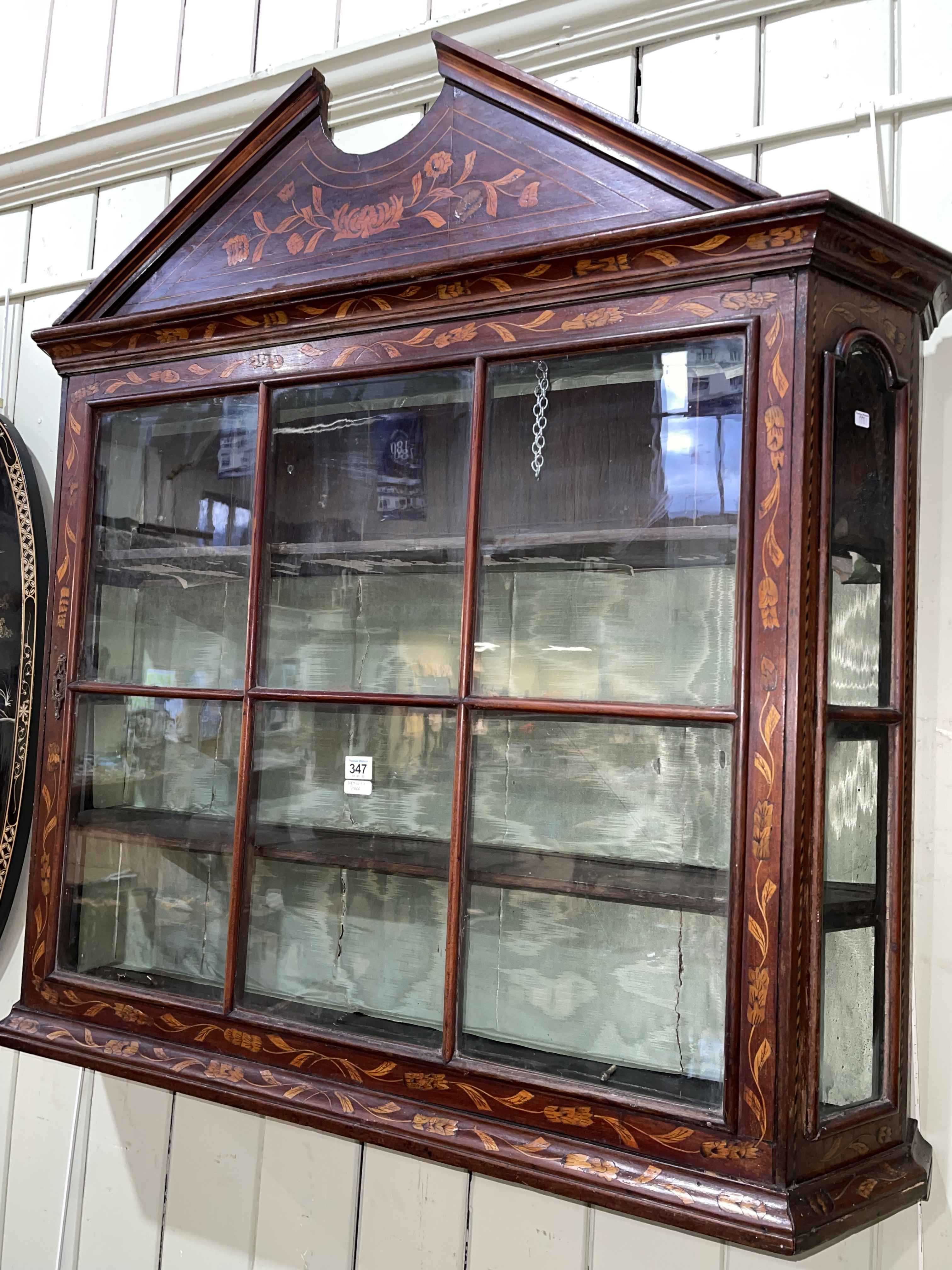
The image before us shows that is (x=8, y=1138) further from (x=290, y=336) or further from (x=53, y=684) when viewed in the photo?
(x=290, y=336)

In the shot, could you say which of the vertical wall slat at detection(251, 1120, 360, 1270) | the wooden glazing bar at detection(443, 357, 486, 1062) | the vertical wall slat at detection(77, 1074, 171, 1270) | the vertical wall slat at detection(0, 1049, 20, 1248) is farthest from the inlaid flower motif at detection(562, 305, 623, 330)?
the vertical wall slat at detection(0, 1049, 20, 1248)

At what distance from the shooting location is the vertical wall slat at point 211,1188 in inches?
60.9

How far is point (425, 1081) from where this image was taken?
1.12 m

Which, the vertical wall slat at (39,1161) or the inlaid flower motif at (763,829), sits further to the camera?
the vertical wall slat at (39,1161)

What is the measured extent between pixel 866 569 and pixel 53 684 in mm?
1014

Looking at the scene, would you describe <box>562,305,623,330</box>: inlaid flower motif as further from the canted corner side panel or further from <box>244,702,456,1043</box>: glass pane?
<box>244,702,456,1043</box>: glass pane

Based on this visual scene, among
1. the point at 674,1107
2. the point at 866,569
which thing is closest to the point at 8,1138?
the point at 674,1107

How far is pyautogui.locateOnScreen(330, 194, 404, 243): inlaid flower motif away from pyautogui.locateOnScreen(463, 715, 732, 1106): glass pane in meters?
0.58

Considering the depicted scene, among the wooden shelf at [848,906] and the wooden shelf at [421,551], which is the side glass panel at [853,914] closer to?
the wooden shelf at [848,906]

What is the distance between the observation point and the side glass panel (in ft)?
3.33

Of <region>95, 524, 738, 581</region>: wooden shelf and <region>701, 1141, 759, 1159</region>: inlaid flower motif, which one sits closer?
<region>701, 1141, 759, 1159</region>: inlaid flower motif

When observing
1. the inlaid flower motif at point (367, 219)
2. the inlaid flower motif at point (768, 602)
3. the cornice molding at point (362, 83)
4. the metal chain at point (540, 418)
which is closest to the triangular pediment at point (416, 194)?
the inlaid flower motif at point (367, 219)

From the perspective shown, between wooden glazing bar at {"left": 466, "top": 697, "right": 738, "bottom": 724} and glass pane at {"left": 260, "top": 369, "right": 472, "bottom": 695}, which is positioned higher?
glass pane at {"left": 260, "top": 369, "right": 472, "bottom": 695}

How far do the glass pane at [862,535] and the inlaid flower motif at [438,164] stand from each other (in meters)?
0.50
